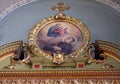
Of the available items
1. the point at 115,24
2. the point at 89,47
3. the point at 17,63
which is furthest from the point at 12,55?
the point at 115,24

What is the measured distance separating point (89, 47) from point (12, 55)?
169 cm

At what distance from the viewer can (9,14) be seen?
9.44 m

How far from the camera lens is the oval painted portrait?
912cm

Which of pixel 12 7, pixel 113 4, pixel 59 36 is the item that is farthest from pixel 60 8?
pixel 113 4

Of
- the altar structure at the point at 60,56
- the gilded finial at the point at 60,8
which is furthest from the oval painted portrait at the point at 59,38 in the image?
the gilded finial at the point at 60,8

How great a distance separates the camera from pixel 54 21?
9.38m

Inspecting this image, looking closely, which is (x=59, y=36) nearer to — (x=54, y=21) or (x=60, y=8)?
(x=54, y=21)

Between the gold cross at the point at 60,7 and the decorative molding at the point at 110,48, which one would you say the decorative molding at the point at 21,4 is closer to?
the gold cross at the point at 60,7

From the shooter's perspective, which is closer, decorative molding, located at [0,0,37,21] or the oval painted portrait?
the oval painted portrait

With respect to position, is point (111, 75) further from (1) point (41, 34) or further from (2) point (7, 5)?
(2) point (7, 5)

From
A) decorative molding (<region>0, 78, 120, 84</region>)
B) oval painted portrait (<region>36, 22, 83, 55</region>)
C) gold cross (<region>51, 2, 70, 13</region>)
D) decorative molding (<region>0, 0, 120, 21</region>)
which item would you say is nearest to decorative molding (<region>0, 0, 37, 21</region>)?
decorative molding (<region>0, 0, 120, 21</region>)

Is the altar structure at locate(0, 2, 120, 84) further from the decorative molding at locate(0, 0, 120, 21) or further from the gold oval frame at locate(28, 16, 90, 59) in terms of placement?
the decorative molding at locate(0, 0, 120, 21)

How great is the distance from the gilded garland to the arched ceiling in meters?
0.20

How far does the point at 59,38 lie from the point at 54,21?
42 centimetres
